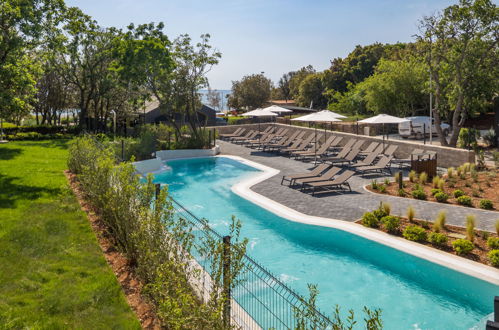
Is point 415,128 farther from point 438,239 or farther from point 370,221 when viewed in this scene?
point 438,239

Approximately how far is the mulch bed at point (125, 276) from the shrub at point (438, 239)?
20.7ft

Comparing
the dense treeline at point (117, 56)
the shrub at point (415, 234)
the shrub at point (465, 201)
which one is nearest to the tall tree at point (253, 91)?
the dense treeline at point (117, 56)

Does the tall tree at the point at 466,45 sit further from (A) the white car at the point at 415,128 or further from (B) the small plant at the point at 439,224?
(B) the small plant at the point at 439,224

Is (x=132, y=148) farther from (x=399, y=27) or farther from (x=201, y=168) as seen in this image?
(x=399, y=27)

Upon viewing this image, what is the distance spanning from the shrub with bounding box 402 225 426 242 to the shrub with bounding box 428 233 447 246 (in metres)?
0.23

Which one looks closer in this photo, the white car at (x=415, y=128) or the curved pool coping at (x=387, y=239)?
the curved pool coping at (x=387, y=239)

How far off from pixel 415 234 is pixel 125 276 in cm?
641

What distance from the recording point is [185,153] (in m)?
23.8

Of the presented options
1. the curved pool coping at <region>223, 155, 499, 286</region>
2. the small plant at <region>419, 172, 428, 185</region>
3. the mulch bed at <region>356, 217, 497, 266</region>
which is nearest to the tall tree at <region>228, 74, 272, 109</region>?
the curved pool coping at <region>223, 155, 499, 286</region>

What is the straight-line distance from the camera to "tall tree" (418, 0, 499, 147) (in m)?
17.7

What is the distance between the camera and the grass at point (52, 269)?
5.16 metres

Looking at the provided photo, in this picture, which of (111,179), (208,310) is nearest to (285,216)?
(111,179)

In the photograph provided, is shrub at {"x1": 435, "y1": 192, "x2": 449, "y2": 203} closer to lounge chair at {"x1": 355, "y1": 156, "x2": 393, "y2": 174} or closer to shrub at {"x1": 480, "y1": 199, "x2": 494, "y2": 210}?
shrub at {"x1": 480, "y1": 199, "x2": 494, "y2": 210}

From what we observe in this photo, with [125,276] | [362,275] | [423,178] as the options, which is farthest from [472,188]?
[125,276]
